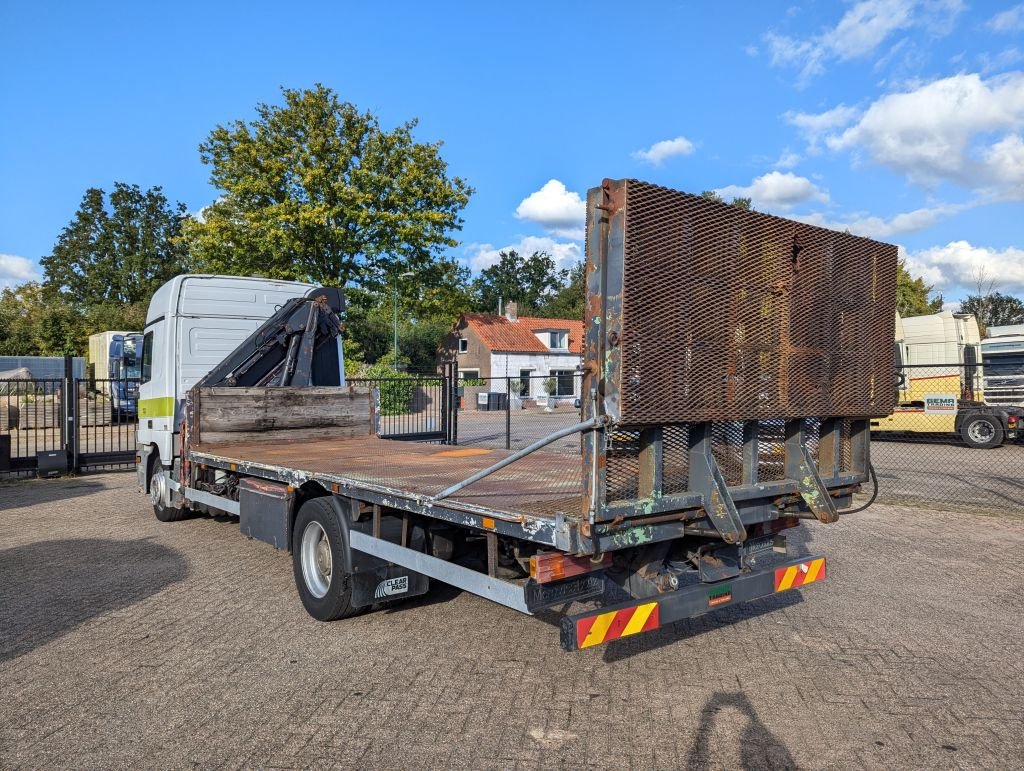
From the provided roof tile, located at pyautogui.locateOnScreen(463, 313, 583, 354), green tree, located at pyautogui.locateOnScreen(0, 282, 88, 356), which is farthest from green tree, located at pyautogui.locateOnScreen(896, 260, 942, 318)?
green tree, located at pyautogui.locateOnScreen(0, 282, 88, 356)

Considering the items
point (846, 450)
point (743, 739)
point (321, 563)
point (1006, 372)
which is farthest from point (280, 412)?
point (1006, 372)

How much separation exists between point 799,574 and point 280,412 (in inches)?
240

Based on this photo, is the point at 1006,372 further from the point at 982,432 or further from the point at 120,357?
the point at 120,357

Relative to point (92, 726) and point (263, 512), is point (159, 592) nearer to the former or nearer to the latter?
point (263, 512)

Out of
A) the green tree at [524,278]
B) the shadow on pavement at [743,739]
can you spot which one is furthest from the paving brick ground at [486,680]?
the green tree at [524,278]

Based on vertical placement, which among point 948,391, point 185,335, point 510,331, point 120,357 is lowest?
point 948,391

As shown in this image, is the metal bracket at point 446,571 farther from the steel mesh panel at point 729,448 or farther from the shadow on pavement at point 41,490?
the shadow on pavement at point 41,490

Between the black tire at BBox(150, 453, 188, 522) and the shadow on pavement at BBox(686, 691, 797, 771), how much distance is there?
7193 millimetres

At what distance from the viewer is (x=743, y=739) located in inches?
139

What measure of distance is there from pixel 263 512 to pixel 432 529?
79.9 inches

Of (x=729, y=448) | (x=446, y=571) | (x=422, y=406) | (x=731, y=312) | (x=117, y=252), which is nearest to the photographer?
(x=731, y=312)

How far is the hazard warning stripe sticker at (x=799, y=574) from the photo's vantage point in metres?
4.41

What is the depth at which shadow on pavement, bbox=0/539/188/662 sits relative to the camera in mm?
5184

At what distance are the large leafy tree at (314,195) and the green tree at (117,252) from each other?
39809 millimetres
